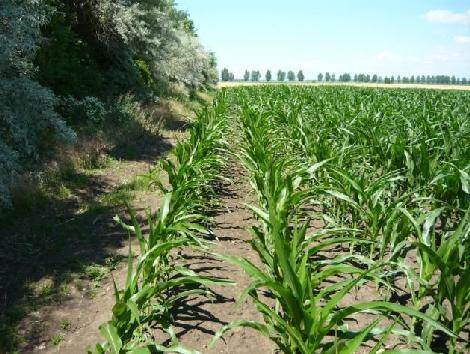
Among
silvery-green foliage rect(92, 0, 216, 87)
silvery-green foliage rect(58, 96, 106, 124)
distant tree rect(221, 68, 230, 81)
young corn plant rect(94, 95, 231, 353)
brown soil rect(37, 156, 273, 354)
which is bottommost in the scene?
brown soil rect(37, 156, 273, 354)

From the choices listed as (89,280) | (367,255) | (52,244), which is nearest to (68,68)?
(52,244)

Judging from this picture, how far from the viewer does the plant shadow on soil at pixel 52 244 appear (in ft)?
12.2

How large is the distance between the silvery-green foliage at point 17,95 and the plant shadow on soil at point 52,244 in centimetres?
55

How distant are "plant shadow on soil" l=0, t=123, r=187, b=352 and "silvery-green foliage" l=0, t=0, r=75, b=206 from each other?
552mm

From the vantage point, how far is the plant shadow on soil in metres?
3.71

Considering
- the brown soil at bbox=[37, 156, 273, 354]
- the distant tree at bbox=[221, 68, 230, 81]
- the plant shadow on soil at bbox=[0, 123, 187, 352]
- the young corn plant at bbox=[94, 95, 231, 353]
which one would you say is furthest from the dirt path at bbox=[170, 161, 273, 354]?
the distant tree at bbox=[221, 68, 230, 81]

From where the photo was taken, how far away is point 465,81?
159 metres

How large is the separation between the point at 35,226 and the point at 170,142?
7.02 meters

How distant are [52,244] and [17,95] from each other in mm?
2905

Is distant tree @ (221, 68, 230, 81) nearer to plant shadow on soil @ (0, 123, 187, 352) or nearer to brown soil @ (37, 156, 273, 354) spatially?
A: plant shadow on soil @ (0, 123, 187, 352)

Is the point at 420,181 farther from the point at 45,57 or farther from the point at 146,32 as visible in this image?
the point at 146,32

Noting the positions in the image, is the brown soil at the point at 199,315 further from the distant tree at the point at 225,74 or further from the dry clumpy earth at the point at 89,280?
the distant tree at the point at 225,74

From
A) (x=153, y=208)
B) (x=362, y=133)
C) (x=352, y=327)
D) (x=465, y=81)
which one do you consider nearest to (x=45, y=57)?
(x=153, y=208)

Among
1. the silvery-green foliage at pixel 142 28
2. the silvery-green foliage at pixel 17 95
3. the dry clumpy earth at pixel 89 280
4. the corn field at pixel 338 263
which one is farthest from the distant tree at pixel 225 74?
the dry clumpy earth at pixel 89 280
